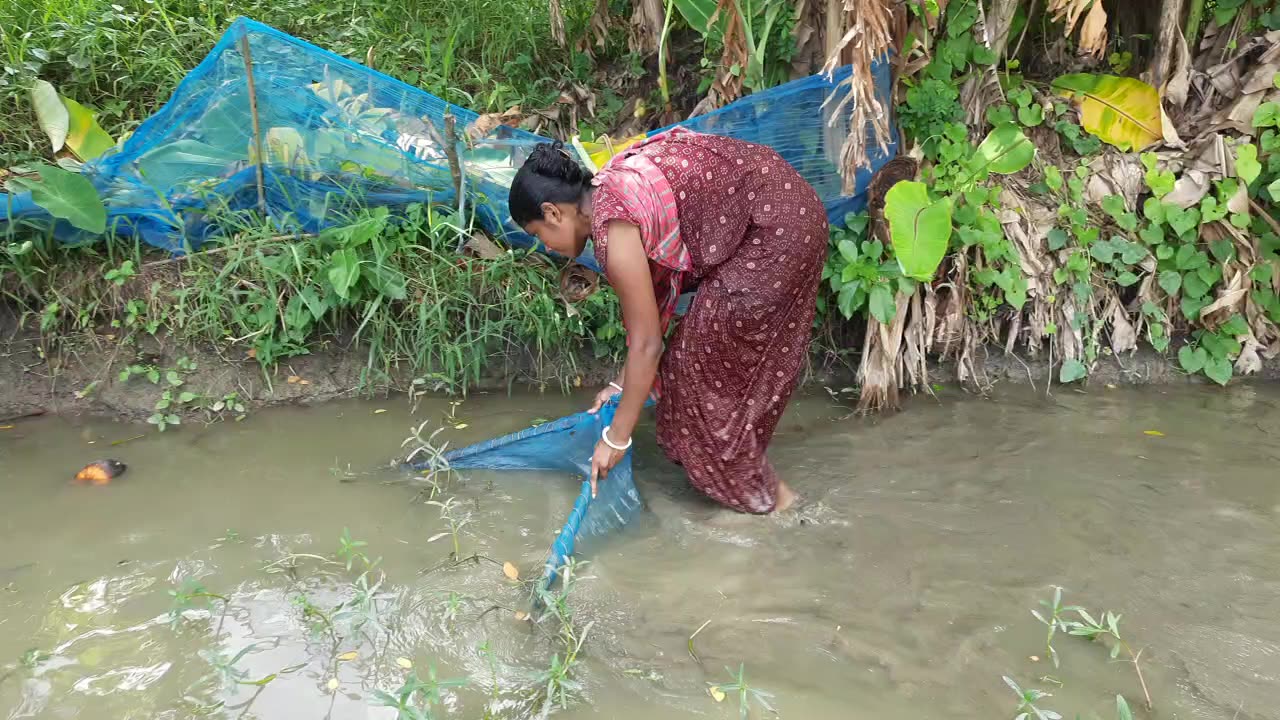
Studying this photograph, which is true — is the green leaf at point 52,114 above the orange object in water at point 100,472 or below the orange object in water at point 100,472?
above

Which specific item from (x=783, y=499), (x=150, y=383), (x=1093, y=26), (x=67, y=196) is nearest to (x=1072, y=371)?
(x=1093, y=26)

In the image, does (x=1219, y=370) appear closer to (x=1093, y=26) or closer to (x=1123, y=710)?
(x=1093, y=26)

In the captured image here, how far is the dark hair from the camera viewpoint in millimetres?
2131

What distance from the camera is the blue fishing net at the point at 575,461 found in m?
2.45

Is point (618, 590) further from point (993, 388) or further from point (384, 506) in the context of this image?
point (993, 388)

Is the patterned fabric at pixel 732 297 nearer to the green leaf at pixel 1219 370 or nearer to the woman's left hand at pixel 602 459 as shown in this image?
the woman's left hand at pixel 602 459

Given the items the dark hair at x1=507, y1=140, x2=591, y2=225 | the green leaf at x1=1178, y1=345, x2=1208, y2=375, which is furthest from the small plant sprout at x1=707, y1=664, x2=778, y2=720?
the green leaf at x1=1178, y1=345, x2=1208, y2=375

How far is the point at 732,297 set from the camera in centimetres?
236

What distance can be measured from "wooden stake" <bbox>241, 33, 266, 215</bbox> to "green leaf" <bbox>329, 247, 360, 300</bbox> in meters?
0.39

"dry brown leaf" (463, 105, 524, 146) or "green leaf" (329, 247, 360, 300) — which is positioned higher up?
"dry brown leaf" (463, 105, 524, 146)

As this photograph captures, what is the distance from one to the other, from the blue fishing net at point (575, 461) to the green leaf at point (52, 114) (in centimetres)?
205

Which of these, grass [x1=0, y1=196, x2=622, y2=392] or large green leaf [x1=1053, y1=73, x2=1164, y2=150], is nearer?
grass [x1=0, y1=196, x2=622, y2=392]

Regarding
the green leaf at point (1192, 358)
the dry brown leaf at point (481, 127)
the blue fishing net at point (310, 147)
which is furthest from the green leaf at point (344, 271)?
the green leaf at point (1192, 358)

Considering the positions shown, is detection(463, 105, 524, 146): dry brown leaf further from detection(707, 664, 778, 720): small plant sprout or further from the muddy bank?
detection(707, 664, 778, 720): small plant sprout
